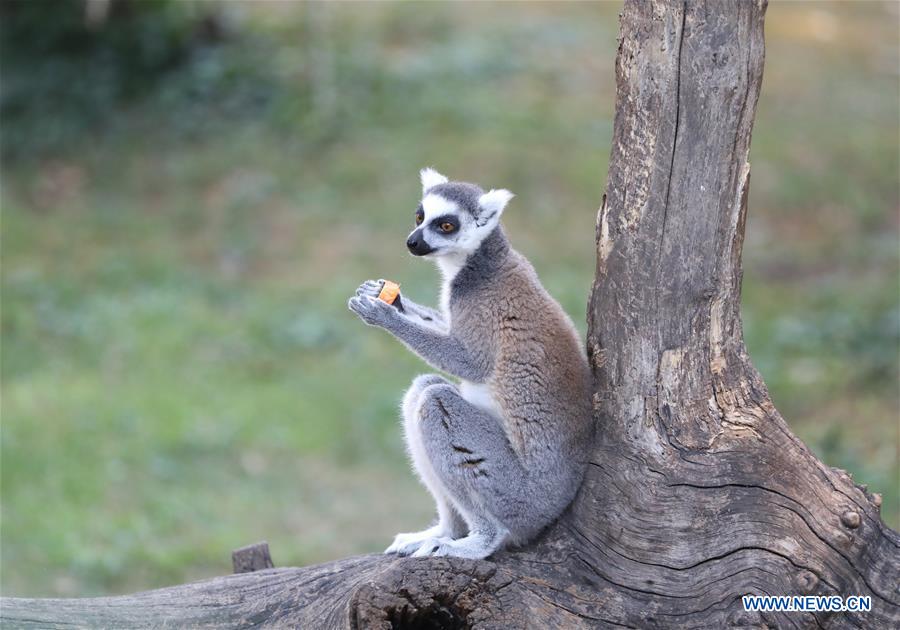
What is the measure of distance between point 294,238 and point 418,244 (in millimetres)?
7187

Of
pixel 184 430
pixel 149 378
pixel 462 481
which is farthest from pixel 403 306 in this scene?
pixel 149 378

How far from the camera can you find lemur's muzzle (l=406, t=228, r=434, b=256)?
4.49 metres

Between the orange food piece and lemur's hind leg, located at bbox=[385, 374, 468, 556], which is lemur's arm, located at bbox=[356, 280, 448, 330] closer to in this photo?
the orange food piece

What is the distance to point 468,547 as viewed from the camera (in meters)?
4.12

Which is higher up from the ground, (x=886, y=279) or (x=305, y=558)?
(x=886, y=279)

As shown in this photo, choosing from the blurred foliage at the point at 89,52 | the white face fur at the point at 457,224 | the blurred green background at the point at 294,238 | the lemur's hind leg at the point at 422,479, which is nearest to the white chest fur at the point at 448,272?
the white face fur at the point at 457,224

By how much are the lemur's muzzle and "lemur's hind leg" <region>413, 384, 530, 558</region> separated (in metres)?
0.69

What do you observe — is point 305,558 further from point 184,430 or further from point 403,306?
point 403,306

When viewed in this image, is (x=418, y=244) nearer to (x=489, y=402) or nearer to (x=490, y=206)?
(x=490, y=206)

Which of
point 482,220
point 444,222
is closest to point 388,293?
point 444,222

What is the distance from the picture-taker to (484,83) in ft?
44.8

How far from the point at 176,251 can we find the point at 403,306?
7403mm

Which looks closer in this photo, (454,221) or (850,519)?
(850,519)

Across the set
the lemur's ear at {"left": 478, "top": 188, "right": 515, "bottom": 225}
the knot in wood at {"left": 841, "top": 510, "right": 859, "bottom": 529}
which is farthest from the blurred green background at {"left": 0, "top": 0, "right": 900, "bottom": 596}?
the knot in wood at {"left": 841, "top": 510, "right": 859, "bottom": 529}
